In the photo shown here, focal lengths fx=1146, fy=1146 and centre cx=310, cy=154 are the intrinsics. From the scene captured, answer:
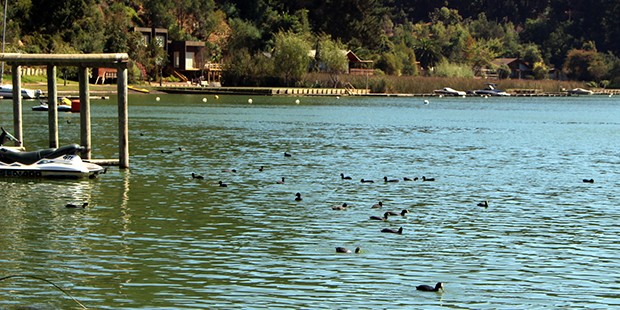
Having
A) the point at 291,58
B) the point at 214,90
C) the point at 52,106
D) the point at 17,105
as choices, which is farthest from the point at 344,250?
the point at 291,58

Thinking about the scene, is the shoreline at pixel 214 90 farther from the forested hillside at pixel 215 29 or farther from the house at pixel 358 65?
the forested hillside at pixel 215 29

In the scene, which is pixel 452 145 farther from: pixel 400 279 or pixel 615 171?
pixel 400 279

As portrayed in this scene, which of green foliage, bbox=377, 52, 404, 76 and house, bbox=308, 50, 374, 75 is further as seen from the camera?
green foliage, bbox=377, 52, 404, 76

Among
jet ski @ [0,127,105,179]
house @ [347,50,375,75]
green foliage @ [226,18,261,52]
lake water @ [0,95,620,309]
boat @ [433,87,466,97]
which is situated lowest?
boat @ [433,87,466,97]

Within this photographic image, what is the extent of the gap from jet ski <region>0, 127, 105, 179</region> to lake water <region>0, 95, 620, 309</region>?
59cm

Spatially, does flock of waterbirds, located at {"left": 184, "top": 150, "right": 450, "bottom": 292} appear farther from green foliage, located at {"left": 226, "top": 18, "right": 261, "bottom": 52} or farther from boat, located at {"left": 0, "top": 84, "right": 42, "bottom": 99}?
green foliage, located at {"left": 226, "top": 18, "right": 261, "bottom": 52}

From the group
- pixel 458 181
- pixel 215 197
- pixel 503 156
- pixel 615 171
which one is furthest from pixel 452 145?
pixel 215 197

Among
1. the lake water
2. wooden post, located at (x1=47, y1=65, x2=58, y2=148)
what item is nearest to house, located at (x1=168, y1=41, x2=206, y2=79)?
the lake water

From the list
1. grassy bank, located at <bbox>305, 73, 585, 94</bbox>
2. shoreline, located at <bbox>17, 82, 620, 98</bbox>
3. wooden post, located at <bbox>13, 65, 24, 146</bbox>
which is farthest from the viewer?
grassy bank, located at <bbox>305, 73, 585, 94</bbox>

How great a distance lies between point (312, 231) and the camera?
2914 centimetres

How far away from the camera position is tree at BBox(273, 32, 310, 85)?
534 feet

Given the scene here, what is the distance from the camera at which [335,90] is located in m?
167

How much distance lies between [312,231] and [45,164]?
12671 mm

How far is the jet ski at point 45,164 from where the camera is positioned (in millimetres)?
37906
